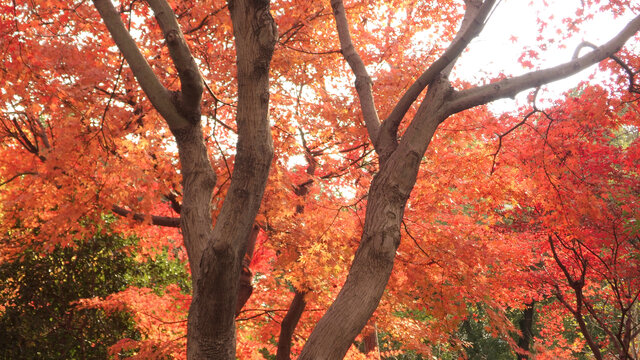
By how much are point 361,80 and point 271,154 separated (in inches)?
60.9

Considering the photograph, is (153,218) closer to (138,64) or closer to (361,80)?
(361,80)

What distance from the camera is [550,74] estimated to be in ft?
9.25

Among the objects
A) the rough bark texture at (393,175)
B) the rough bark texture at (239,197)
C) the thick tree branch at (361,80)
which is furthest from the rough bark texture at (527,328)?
the rough bark texture at (239,197)

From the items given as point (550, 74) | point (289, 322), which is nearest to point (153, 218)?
point (289, 322)

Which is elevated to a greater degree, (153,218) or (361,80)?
(361,80)

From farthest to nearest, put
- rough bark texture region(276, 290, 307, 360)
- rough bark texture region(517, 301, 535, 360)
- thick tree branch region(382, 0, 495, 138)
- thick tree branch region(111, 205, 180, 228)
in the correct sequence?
rough bark texture region(517, 301, 535, 360) < rough bark texture region(276, 290, 307, 360) < thick tree branch region(111, 205, 180, 228) < thick tree branch region(382, 0, 495, 138)

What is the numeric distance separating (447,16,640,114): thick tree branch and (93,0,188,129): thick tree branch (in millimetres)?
1968

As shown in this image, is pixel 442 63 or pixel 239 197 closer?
pixel 239 197

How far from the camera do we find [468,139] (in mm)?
5797

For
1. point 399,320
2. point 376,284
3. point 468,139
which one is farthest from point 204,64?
point 399,320

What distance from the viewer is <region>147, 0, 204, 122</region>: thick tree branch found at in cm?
233

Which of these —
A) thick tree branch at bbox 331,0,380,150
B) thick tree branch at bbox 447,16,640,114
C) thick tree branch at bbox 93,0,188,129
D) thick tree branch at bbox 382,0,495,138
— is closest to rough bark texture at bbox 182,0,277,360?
thick tree branch at bbox 93,0,188,129

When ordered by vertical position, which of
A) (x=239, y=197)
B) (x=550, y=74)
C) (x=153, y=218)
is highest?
(x=550, y=74)

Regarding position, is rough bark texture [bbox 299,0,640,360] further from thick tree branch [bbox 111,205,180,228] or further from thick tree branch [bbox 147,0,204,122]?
thick tree branch [bbox 111,205,180,228]
